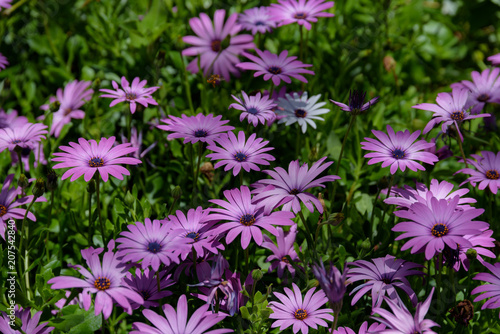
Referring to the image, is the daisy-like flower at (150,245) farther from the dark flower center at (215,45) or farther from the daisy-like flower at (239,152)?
the dark flower center at (215,45)

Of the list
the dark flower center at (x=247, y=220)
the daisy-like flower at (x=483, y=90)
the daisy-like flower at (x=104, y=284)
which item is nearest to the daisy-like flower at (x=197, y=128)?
the dark flower center at (x=247, y=220)

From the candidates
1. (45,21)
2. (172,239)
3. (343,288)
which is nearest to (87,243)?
(172,239)

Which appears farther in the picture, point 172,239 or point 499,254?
point 499,254

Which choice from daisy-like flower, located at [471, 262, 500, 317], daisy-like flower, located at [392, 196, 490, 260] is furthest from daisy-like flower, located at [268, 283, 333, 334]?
daisy-like flower, located at [471, 262, 500, 317]

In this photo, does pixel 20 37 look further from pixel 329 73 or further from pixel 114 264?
pixel 114 264

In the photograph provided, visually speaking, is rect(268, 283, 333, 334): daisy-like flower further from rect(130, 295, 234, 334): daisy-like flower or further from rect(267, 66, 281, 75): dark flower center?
rect(267, 66, 281, 75): dark flower center

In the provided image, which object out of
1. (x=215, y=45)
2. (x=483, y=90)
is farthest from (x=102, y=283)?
(x=483, y=90)
